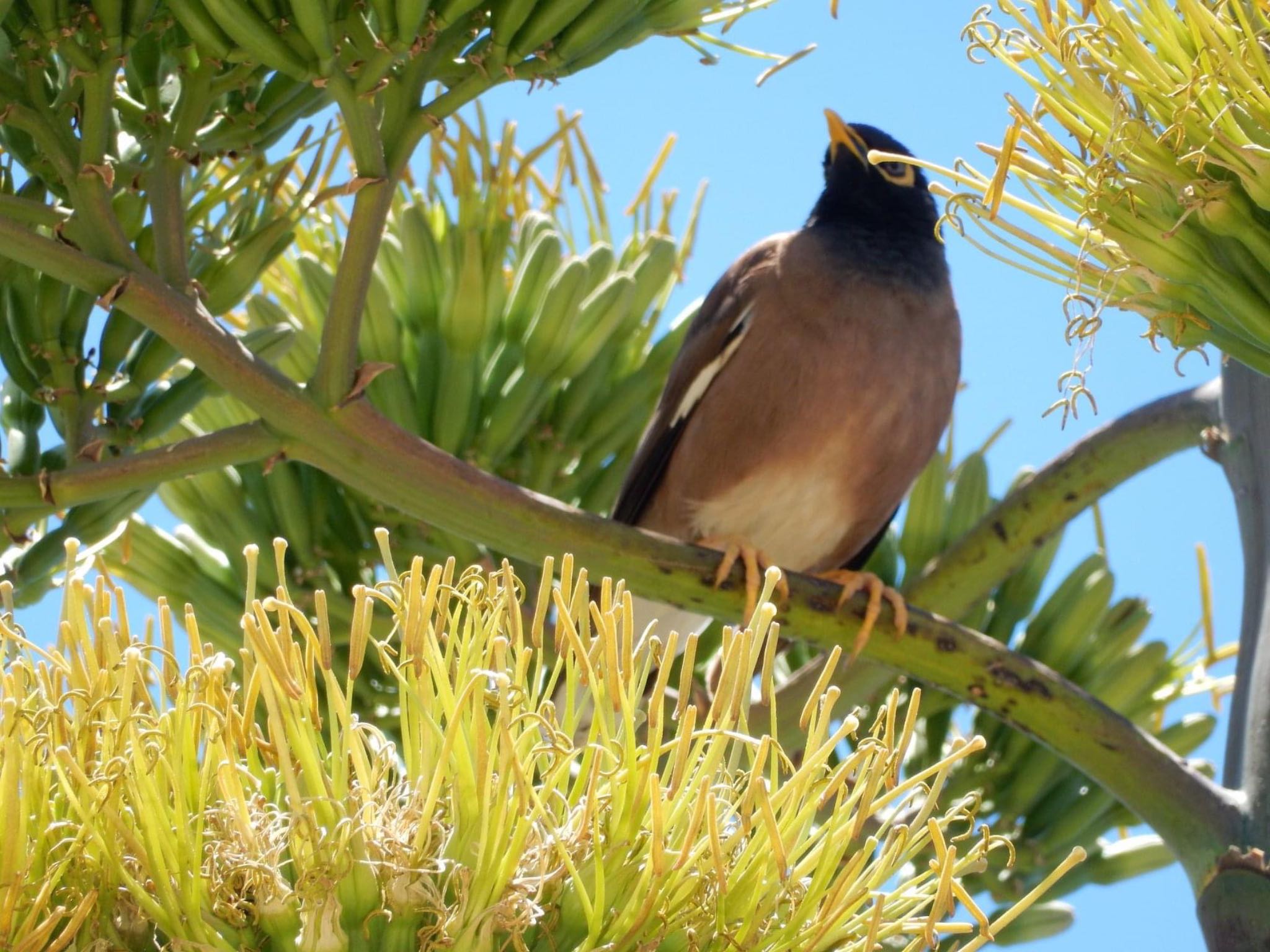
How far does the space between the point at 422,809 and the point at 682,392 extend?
2026mm

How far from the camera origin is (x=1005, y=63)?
140 centimetres

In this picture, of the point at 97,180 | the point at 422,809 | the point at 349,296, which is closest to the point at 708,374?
the point at 349,296

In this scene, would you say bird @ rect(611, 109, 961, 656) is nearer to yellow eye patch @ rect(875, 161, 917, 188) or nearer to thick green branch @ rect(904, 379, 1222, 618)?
yellow eye patch @ rect(875, 161, 917, 188)

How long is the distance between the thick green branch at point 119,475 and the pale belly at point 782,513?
136cm

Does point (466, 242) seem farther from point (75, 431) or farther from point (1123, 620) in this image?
point (1123, 620)

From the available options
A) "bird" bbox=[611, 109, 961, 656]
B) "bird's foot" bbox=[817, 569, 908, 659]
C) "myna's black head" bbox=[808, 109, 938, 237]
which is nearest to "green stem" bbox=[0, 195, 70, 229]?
"bird's foot" bbox=[817, 569, 908, 659]

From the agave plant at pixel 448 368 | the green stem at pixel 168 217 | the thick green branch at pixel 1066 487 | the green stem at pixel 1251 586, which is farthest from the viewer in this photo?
the agave plant at pixel 448 368

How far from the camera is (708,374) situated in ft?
9.95

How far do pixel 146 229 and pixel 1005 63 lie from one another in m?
1.16

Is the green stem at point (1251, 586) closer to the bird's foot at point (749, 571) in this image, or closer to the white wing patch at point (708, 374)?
the bird's foot at point (749, 571)

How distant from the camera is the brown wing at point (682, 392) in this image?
3014 mm

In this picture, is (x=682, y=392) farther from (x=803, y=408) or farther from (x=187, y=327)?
(x=187, y=327)

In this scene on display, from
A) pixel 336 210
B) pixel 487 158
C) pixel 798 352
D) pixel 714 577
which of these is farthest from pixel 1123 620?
pixel 336 210

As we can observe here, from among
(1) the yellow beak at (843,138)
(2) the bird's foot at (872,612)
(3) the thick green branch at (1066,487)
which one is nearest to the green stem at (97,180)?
(2) the bird's foot at (872,612)
